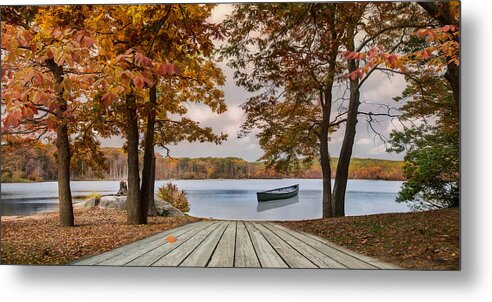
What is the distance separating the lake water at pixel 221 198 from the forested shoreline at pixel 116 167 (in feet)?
0.16

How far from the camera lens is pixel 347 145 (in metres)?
4.48

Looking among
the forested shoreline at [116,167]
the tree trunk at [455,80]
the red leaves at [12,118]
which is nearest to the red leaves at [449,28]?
the tree trunk at [455,80]

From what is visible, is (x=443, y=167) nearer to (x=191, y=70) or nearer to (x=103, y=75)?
(x=191, y=70)

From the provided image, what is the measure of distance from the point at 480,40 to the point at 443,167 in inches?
40.1

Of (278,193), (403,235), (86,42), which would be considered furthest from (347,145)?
(86,42)

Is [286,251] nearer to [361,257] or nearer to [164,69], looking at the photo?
[361,257]

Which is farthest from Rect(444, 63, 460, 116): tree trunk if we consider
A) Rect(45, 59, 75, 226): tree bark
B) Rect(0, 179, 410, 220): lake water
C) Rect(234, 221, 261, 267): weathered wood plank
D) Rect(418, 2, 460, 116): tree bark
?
Rect(45, 59, 75, 226): tree bark

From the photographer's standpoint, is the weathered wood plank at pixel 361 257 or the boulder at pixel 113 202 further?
the boulder at pixel 113 202

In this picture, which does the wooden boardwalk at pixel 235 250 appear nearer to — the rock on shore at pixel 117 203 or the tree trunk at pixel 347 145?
the rock on shore at pixel 117 203

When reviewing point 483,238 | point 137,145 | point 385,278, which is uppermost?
point 137,145

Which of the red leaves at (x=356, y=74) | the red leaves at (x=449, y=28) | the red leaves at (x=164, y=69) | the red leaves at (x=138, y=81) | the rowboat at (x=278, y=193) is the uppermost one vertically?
the red leaves at (x=449, y=28)

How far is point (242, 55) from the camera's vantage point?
4.60 m

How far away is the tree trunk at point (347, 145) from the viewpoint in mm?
4488

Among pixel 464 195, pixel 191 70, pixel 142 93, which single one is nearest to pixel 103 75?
pixel 142 93
